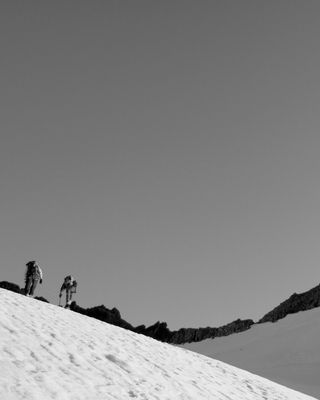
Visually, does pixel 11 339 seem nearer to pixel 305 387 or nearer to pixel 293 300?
pixel 305 387

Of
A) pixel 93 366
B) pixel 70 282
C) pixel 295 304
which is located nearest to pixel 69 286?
pixel 70 282

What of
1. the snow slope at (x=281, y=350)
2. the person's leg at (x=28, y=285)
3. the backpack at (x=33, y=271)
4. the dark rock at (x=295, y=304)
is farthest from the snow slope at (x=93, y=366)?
the dark rock at (x=295, y=304)

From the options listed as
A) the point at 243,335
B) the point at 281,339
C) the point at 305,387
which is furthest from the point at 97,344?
the point at 243,335

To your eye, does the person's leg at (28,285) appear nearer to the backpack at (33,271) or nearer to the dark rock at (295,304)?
the backpack at (33,271)

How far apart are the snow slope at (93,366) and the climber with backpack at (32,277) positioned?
553 cm

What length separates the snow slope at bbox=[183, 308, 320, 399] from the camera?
940 inches

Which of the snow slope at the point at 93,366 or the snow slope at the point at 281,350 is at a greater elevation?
the snow slope at the point at 281,350

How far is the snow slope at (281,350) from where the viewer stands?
78.3 feet

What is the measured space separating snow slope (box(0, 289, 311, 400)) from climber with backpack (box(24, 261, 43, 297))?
553cm

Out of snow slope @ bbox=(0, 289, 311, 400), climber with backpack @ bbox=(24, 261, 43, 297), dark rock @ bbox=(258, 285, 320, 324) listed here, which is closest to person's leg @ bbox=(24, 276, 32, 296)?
climber with backpack @ bbox=(24, 261, 43, 297)

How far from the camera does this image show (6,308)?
13.1 metres

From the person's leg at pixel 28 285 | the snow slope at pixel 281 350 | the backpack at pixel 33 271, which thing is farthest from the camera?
the snow slope at pixel 281 350

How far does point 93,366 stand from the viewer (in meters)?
10.5

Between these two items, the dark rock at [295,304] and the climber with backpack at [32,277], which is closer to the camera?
the climber with backpack at [32,277]
